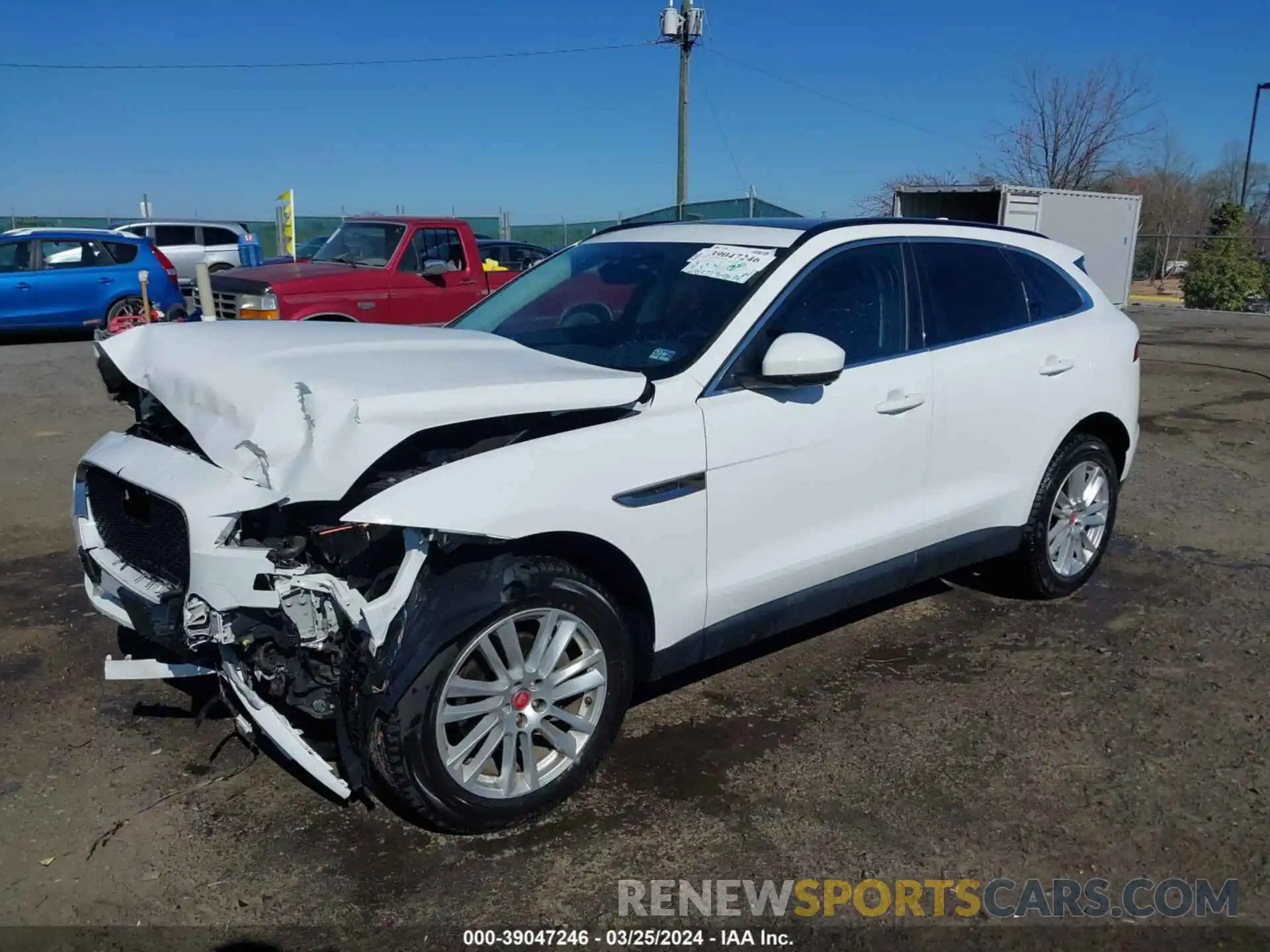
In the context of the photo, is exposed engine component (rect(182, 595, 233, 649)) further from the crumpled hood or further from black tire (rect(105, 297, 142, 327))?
black tire (rect(105, 297, 142, 327))

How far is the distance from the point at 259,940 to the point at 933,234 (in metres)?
3.70

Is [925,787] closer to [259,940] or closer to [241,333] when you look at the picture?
[259,940]

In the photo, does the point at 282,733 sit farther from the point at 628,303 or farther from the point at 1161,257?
the point at 1161,257

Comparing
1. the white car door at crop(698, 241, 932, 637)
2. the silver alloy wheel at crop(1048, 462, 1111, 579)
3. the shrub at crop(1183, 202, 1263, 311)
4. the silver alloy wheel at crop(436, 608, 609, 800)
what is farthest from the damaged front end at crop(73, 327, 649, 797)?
the shrub at crop(1183, 202, 1263, 311)

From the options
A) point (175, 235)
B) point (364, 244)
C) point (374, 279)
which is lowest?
point (374, 279)

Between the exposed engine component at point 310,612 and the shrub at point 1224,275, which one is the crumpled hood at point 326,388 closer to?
the exposed engine component at point 310,612

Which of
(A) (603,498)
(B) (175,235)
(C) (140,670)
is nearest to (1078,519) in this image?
(A) (603,498)

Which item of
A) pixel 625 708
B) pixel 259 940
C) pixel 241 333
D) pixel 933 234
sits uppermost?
pixel 933 234

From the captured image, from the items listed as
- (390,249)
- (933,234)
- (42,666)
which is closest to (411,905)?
(42,666)

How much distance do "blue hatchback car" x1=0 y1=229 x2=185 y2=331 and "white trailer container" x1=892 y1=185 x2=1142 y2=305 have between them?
1345cm

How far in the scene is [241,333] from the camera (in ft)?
12.2

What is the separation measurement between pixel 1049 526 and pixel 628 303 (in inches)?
90.6

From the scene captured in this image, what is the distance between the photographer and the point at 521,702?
311 cm

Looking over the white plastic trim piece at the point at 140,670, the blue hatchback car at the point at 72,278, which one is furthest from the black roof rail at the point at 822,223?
the blue hatchback car at the point at 72,278
